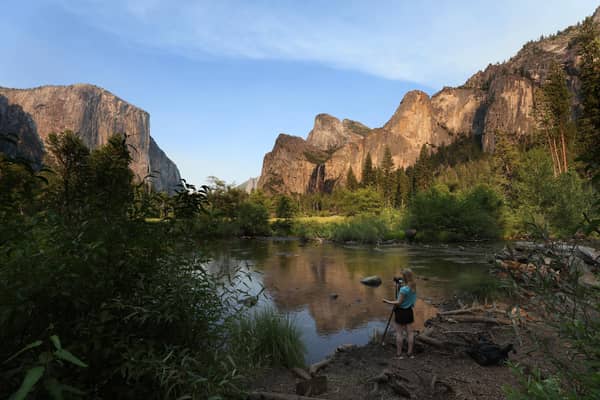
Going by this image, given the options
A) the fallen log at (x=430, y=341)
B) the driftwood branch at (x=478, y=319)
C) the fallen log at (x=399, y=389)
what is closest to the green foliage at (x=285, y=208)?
the driftwood branch at (x=478, y=319)

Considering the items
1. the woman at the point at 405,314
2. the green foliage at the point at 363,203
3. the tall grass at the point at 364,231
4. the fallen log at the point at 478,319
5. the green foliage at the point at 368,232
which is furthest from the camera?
the green foliage at the point at 363,203

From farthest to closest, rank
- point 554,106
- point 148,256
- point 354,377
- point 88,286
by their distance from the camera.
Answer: point 554,106 < point 354,377 < point 148,256 < point 88,286

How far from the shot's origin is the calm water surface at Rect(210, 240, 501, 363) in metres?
10.2

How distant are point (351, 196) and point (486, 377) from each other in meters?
80.4

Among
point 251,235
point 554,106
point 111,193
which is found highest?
point 554,106

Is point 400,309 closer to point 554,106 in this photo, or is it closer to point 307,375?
point 307,375

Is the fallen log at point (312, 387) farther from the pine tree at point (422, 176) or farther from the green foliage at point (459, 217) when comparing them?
the pine tree at point (422, 176)

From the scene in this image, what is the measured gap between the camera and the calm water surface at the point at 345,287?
10.2 m

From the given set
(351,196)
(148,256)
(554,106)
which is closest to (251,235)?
(351,196)

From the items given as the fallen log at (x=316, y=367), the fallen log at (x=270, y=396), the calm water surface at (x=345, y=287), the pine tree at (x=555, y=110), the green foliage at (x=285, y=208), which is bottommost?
the calm water surface at (x=345, y=287)

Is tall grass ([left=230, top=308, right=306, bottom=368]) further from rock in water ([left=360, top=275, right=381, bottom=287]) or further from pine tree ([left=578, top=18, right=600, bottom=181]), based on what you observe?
pine tree ([left=578, top=18, right=600, bottom=181])

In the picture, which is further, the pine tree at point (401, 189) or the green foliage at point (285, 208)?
the pine tree at point (401, 189)

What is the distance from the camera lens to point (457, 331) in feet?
29.1

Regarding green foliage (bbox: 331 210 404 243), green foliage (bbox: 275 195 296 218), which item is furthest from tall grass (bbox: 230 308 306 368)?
green foliage (bbox: 275 195 296 218)
